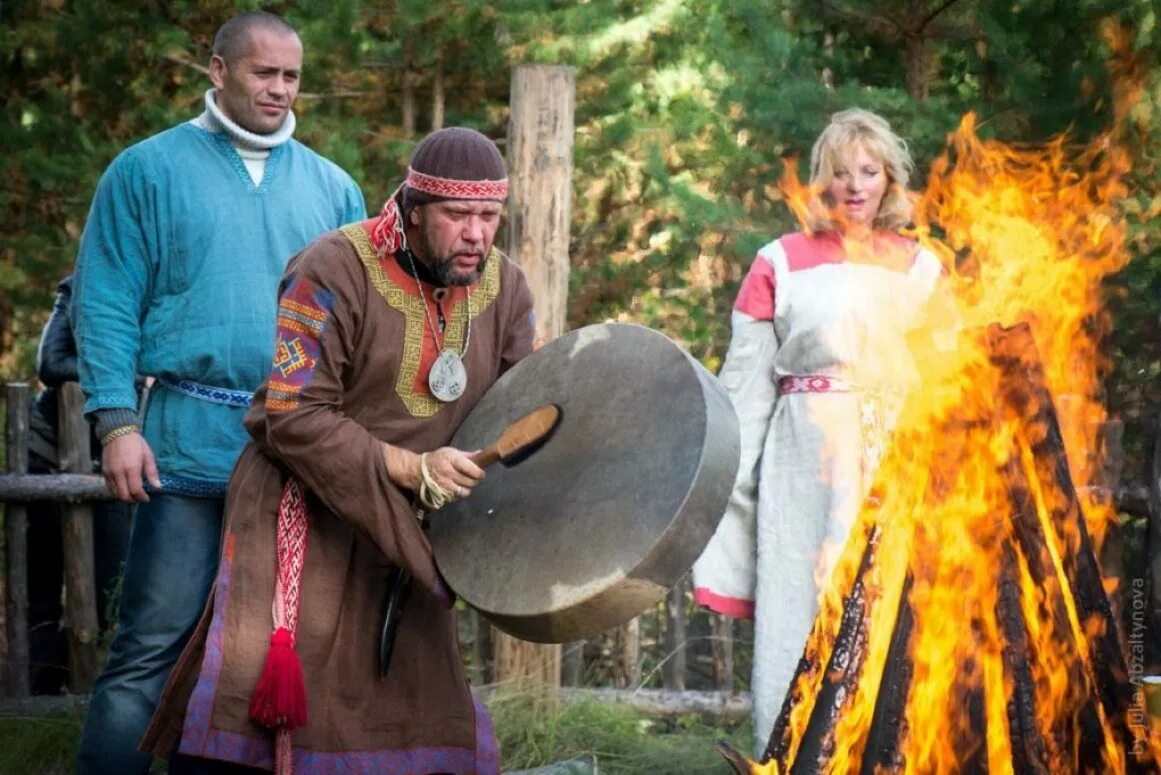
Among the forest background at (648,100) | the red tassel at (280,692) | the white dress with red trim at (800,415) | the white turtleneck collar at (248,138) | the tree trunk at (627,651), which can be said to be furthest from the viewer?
the tree trunk at (627,651)

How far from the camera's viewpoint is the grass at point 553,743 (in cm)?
622

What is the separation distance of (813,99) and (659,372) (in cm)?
382

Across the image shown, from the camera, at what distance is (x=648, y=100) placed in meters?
11.1

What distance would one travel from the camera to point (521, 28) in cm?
912

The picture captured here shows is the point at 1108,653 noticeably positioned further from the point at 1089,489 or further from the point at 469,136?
the point at 1089,489

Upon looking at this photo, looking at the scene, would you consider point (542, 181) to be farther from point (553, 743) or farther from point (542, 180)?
point (553, 743)

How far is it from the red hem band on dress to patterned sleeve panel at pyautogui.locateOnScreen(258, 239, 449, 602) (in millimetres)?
2089

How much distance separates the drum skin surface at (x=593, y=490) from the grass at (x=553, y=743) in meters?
2.60

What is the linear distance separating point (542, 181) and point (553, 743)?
6.99 feet

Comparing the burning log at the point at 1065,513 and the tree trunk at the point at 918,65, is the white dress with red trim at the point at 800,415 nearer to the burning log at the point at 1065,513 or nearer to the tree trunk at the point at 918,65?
the burning log at the point at 1065,513

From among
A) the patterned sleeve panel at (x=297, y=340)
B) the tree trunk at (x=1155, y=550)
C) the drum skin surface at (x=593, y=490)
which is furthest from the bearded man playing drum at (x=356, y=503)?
the tree trunk at (x=1155, y=550)

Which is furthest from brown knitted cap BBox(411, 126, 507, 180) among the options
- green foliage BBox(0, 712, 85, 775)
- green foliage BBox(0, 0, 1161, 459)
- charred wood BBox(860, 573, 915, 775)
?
green foliage BBox(0, 0, 1161, 459)

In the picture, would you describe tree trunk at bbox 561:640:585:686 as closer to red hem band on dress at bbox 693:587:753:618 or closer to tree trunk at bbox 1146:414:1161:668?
red hem band on dress at bbox 693:587:753:618

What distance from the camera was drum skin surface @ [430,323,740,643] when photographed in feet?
11.3
